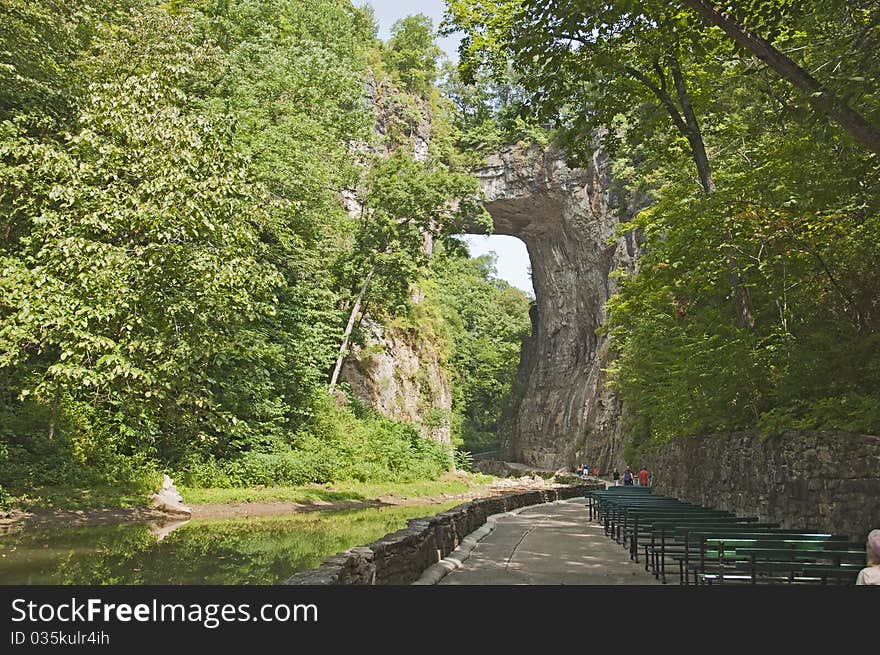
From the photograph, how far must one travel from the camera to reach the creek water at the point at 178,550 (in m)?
8.96

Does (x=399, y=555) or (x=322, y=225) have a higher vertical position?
(x=322, y=225)

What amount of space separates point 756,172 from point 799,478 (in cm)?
552

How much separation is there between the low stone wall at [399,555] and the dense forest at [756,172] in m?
5.44

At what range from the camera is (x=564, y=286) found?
62.5 m

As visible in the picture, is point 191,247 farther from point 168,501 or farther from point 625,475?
point 625,475

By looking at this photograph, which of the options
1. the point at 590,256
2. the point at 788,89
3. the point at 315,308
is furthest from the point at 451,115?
the point at 788,89

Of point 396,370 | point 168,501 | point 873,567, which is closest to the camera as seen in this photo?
point 873,567

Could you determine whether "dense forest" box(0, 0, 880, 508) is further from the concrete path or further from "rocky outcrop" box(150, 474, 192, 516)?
the concrete path

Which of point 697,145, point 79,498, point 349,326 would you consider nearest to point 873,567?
point 697,145

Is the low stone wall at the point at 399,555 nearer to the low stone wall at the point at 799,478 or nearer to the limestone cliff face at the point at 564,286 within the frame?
the low stone wall at the point at 799,478

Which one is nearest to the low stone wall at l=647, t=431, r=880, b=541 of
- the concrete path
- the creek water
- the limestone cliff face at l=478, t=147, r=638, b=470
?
the concrete path

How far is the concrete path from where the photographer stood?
8.60 metres

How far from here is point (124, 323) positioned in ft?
48.2

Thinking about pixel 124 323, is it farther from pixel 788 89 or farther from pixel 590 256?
pixel 590 256
